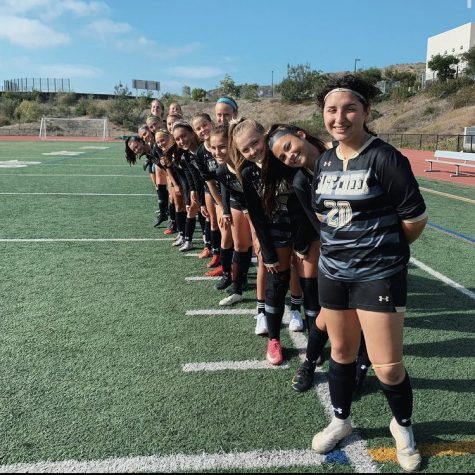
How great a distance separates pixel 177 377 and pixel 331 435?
1.10 m

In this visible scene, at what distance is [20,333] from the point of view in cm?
357

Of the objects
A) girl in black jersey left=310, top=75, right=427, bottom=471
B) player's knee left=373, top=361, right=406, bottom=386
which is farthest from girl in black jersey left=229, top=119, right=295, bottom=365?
player's knee left=373, top=361, right=406, bottom=386

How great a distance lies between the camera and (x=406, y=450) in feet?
7.13

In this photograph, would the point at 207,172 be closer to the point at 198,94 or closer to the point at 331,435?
the point at 331,435

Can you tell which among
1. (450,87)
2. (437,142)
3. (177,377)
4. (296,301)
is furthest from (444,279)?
(450,87)

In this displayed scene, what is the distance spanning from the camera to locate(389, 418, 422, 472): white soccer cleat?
2.13 metres

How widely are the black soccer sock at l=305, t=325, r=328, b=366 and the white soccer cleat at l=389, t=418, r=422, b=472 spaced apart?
694 millimetres

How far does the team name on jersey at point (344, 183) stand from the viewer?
195cm

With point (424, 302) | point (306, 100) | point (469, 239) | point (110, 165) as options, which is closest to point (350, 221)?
point (424, 302)

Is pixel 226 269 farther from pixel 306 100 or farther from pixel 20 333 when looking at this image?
pixel 306 100

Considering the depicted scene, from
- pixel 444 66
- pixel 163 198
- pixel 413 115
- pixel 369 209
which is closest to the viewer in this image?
pixel 369 209

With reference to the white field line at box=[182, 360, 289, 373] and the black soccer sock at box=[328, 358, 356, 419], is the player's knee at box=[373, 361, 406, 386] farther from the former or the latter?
the white field line at box=[182, 360, 289, 373]

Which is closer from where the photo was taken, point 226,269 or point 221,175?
point 221,175

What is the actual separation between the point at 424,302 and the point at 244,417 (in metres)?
2.43
